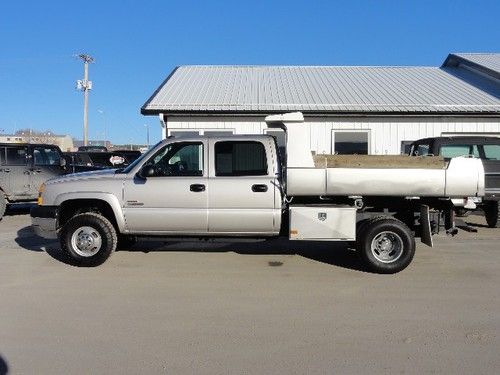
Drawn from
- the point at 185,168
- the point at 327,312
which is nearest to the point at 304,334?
the point at 327,312

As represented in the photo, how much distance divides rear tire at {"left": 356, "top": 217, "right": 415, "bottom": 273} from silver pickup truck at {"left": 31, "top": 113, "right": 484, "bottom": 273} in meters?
0.01

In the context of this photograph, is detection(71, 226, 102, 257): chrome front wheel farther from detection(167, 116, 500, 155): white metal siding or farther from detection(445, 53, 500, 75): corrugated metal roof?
detection(445, 53, 500, 75): corrugated metal roof

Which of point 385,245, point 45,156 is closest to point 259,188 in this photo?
point 385,245

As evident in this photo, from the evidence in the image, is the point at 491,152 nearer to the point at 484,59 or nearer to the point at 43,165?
the point at 43,165

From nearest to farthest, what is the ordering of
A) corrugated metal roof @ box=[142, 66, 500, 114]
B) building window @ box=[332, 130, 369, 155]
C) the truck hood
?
the truck hood → corrugated metal roof @ box=[142, 66, 500, 114] → building window @ box=[332, 130, 369, 155]

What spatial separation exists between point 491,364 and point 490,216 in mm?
7902

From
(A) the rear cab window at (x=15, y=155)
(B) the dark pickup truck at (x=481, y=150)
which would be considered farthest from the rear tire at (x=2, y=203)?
(B) the dark pickup truck at (x=481, y=150)

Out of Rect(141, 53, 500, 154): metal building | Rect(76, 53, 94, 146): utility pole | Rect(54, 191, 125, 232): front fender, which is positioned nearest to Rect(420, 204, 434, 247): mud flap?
Rect(54, 191, 125, 232): front fender

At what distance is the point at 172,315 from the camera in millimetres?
4828

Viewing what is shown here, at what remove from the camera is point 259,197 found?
22.1 ft

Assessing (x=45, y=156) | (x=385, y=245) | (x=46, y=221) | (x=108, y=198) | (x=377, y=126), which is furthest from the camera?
(x=377, y=126)

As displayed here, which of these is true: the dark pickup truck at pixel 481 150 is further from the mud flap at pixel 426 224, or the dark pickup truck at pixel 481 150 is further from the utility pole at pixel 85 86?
the utility pole at pixel 85 86

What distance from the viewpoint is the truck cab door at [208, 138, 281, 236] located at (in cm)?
673

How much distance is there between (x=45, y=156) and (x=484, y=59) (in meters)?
19.9
